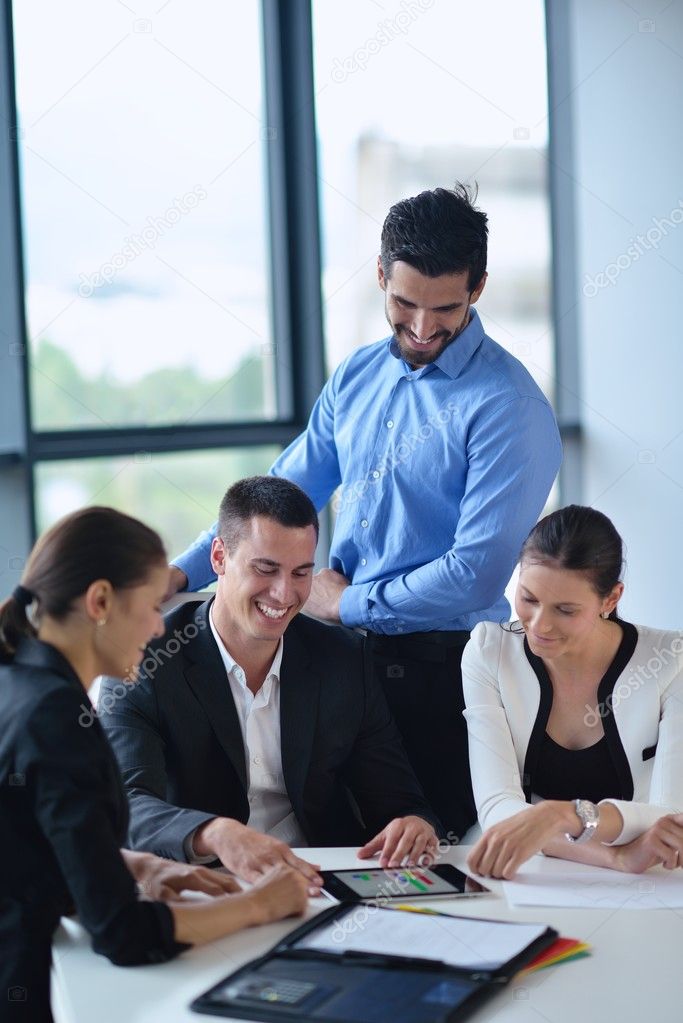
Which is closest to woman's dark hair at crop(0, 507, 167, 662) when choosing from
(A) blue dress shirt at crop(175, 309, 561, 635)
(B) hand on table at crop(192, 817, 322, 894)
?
(B) hand on table at crop(192, 817, 322, 894)

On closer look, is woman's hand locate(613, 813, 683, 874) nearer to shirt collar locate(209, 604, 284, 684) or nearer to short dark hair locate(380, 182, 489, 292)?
shirt collar locate(209, 604, 284, 684)

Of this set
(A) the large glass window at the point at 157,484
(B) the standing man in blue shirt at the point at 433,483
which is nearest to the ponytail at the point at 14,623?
(B) the standing man in blue shirt at the point at 433,483

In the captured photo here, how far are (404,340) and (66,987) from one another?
159cm

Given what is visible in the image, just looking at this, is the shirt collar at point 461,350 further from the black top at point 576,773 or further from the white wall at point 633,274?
the white wall at point 633,274

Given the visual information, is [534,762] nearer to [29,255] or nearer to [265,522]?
[265,522]

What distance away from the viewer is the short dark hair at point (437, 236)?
8.25 feet

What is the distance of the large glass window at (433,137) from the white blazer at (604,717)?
120 inches

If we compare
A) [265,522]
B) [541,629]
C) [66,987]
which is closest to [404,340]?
[265,522]

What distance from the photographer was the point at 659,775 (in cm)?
216

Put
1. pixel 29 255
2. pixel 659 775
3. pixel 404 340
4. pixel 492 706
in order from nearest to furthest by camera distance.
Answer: pixel 659 775 < pixel 492 706 < pixel 404 340 < pixel 29 255

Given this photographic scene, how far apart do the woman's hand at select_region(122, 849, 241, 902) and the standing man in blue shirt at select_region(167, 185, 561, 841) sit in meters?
0.93

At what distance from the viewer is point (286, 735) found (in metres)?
2.37

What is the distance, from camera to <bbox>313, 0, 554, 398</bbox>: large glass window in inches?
198

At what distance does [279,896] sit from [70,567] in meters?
0.57
